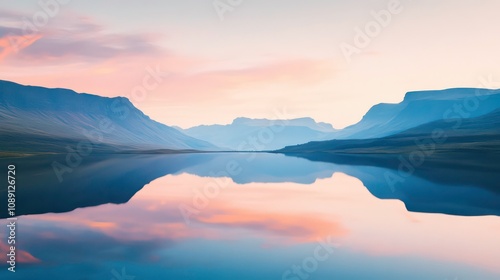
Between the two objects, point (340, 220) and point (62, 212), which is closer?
point (340, 220)

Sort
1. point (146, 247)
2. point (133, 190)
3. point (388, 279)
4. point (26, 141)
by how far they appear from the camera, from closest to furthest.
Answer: point (388, 279) → point (146, 247) → point (133, 190) → point (26, 141)

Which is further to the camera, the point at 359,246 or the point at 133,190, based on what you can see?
the point at 133,190

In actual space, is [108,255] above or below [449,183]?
below

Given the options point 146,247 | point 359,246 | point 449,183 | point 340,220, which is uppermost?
point 449,183

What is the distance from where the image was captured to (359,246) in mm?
18938

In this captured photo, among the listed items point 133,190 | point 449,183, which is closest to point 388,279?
point 133,190

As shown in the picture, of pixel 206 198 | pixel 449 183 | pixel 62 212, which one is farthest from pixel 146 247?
pixel 449 183

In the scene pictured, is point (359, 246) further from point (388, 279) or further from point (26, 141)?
point (26, 141)

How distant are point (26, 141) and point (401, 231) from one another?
212 m

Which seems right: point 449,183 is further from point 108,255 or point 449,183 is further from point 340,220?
point 108,255

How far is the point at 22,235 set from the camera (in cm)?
2038

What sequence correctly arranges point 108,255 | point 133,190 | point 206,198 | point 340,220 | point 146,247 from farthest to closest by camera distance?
point 133,190 → point 206,198 → point 340,220 → point 146,247 → point 108,255

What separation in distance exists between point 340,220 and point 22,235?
20.5m

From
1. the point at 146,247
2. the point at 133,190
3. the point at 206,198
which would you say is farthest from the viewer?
the point at 133,190
